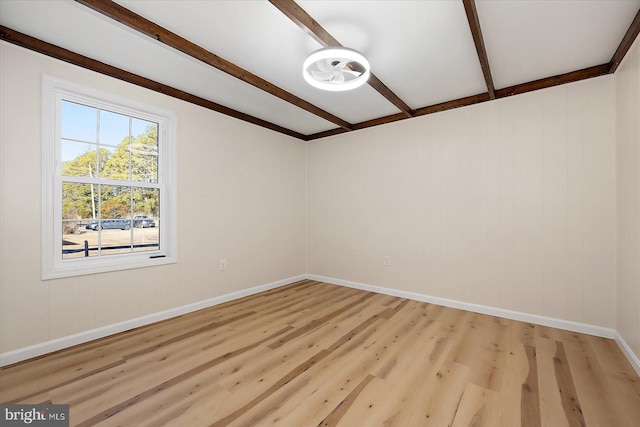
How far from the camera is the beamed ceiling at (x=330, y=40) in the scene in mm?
1964

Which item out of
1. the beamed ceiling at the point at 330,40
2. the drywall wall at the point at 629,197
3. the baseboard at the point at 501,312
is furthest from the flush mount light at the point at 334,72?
the baseboard at the point at 501,312

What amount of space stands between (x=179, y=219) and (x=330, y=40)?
8.28ft

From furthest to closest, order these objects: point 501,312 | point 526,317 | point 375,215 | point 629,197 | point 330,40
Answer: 1. point 375,215
2. point 501,312
3. point 526,317
4. point 629,197
5. point 330,40

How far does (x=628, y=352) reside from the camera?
2293 mm

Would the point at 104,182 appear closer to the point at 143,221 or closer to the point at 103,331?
the point at 143,221

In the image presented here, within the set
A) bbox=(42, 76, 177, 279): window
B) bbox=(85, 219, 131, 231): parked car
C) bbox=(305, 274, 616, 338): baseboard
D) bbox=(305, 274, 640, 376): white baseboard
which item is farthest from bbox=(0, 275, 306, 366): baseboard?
bbox=(305, 274, 640, 376): white baseboard

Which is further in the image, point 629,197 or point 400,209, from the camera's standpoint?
point 400,209

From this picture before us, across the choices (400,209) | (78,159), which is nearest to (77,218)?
(78,159)

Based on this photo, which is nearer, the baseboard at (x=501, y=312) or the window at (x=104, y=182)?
the window at (x=104, y=182)

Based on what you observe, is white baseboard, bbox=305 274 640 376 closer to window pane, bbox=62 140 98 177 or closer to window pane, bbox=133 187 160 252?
window pane, bbox=133 187 160 252

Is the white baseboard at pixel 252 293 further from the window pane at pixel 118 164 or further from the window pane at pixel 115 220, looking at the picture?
the window pane at pixel 118 164

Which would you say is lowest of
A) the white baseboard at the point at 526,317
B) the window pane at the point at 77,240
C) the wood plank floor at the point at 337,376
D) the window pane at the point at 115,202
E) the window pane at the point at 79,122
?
the wood plank floor at the point at 337,376

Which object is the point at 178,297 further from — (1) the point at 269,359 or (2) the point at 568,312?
(2) the point at 568,312

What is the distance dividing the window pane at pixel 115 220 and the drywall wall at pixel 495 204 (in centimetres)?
295
